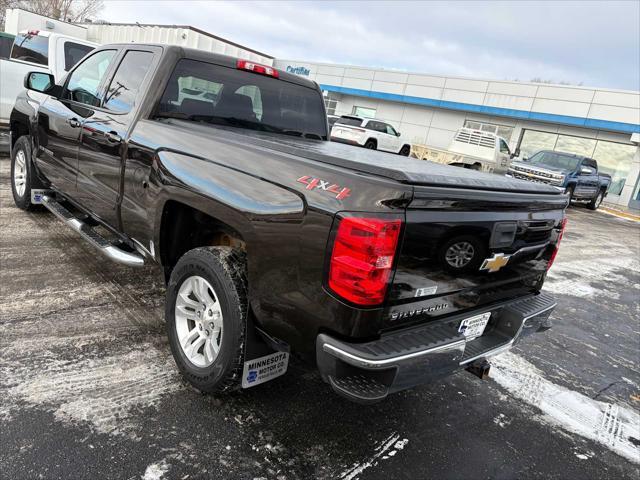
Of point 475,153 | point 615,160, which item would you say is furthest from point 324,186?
point 615,160

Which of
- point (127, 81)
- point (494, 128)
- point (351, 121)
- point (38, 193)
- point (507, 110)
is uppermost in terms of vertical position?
Answer: point (507, 110)

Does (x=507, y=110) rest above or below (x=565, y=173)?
above

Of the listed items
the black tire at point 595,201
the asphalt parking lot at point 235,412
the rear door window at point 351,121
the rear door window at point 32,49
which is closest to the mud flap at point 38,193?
the asphalt parking lot at point 235,412

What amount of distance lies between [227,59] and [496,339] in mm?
2869

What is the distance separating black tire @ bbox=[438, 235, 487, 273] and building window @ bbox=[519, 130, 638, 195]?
25583 millimetres

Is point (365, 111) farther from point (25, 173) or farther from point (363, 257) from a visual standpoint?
point (363, 257)

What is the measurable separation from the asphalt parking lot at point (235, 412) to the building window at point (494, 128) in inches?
1041

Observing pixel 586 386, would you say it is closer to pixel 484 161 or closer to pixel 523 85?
pixel 484 161

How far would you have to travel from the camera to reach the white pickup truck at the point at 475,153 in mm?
18337

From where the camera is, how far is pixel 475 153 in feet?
62.7

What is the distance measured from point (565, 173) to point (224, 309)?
1538cm

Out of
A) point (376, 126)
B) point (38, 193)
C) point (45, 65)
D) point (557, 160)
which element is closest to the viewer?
point (38, 193)

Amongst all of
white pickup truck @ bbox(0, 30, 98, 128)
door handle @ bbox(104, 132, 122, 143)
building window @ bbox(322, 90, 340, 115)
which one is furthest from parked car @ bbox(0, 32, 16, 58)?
building window @ bbox(322, 90, 340, 115)

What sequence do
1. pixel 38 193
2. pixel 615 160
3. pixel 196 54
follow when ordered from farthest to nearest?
1. pixel 615 160
2. pixel 38 193
3. pixel 196 54
